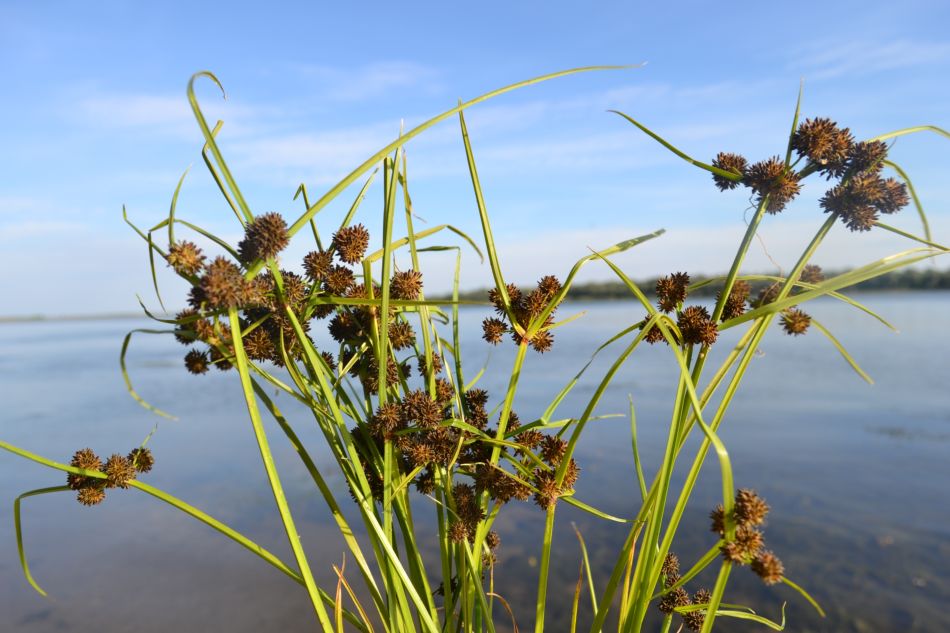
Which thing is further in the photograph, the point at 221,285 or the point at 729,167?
the point at 729,167

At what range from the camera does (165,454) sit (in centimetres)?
419

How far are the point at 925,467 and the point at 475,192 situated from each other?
393 centimetres

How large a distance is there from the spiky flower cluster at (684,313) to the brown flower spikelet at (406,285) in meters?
0.24

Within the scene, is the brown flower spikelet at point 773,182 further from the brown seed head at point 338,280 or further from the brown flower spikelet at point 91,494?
the brown flower spikelet at point 91,494

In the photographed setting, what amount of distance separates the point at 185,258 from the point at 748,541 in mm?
525

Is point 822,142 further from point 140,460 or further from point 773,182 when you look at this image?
point 140,460

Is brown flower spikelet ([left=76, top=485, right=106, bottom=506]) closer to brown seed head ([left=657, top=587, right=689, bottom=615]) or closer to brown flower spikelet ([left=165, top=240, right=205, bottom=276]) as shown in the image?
brown flower spikelet ([left=165, top=240, right=205, bottom=276])

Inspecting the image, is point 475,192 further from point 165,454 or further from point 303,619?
point 165,454

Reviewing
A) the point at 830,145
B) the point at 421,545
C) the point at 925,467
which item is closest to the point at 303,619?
the point at 421,545

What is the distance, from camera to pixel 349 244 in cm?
66

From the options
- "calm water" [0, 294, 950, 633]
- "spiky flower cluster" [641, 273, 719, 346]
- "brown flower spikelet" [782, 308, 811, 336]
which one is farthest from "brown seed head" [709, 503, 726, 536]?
"calm water" [0, 294, 950, 633]

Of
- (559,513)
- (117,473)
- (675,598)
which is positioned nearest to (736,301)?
(675,598)

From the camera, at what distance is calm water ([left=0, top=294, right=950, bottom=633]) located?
226cm

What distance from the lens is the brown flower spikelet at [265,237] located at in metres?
0.54
